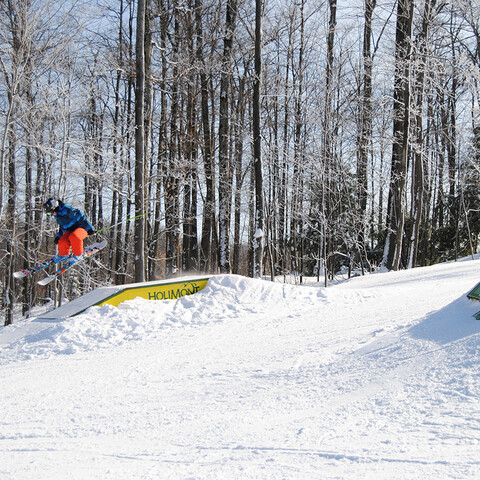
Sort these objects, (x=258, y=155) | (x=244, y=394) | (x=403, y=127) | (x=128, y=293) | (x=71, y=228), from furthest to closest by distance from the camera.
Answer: (x=403, y=127) < (x=258, y=155) < (x=71, y=228) < (x=128, y=293) < (x=244, y=394)

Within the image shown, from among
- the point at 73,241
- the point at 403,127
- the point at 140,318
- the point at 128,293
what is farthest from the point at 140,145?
the point at 403,127

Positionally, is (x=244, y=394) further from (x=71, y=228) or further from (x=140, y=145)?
(x=140, y=145)

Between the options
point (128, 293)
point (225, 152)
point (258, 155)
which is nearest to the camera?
point (128, 293)

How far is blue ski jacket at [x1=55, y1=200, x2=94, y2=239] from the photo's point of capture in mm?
8078

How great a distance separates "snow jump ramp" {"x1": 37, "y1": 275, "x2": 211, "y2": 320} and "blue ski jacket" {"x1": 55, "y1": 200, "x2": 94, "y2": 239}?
4.80ft

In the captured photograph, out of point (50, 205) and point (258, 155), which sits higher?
point (258, 155)

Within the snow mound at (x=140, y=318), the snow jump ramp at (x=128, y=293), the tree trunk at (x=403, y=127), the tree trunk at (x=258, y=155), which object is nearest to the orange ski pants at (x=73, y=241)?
the snow jump ramp at (x=128, y=293)

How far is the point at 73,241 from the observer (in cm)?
827

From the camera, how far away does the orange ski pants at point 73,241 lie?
828 cm

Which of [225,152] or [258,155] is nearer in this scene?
[258,155]

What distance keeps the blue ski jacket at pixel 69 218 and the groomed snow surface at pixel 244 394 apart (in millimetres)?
2076

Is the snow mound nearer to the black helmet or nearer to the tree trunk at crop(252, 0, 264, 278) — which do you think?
the black helmet

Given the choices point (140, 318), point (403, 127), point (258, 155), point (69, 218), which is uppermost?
point (403, 127)

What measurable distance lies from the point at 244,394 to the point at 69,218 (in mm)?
5809
